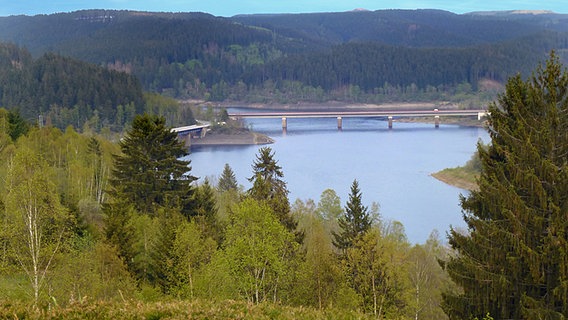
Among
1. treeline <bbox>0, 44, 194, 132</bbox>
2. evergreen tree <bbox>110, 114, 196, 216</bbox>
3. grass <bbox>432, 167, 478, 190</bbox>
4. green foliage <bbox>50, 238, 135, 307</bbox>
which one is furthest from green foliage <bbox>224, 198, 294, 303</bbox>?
treeline <bbox>0, 44, 194, 132</bbox>

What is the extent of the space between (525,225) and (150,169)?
39.2 ft

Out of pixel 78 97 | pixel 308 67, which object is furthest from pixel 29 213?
pixel 308 67

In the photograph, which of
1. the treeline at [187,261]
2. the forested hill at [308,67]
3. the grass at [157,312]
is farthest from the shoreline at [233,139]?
the grass at [157,312]

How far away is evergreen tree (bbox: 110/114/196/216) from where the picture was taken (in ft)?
60.5

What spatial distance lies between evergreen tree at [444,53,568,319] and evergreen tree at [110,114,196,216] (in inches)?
396

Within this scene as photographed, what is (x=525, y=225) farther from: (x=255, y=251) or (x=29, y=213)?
(x=29, y=213)

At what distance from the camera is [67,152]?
26188mm

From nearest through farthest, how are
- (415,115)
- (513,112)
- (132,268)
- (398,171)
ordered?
Answer: (513,112)
(132,268)
(398,171)
(415,115)

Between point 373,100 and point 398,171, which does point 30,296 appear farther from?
point 373,100

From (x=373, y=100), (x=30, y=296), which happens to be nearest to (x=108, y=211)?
(x=30, y=296)

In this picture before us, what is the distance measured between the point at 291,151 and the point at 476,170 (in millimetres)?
20046

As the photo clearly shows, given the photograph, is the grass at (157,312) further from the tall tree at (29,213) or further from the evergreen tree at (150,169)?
the evergreen tree at (150,169)

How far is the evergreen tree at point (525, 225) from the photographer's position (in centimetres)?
860

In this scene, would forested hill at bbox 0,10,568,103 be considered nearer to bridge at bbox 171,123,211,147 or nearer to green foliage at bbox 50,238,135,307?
bridge at bbox 171,123,211,147
